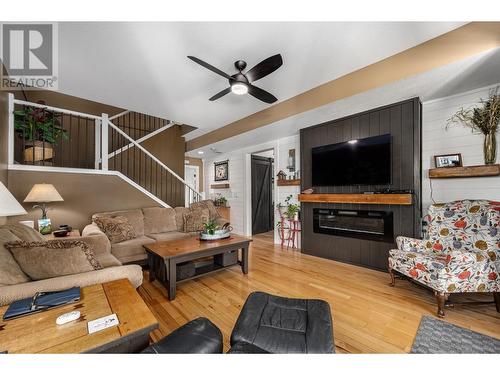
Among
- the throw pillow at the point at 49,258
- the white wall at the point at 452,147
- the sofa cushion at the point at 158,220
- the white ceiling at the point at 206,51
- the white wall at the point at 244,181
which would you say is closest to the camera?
the throw pillow at the point at 49,258

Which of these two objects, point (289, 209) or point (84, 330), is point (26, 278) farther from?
point (289, 209)

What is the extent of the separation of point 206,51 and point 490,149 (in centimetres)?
334

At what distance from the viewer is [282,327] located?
1.26 m

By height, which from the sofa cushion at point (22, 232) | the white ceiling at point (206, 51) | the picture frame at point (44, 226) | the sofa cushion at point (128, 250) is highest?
the white ceiling at point (206, 51)

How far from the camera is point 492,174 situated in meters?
2.35

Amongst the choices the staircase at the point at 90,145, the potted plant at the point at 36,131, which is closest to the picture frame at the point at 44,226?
the staircase at the point at 90,145

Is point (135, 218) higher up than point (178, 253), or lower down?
higher up

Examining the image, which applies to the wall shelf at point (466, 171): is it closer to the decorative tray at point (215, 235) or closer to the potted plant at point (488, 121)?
the potted plant at point (488, 121)

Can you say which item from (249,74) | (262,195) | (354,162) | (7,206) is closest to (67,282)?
(7,206)

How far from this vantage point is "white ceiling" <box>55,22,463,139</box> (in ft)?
6.27

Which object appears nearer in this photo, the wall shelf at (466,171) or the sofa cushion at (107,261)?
the sofa cushion at (107,261)

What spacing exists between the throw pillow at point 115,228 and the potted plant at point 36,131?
44.3 inches

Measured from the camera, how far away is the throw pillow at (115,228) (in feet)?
10.3
